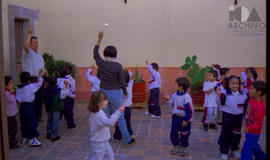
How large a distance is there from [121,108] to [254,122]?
1673mm

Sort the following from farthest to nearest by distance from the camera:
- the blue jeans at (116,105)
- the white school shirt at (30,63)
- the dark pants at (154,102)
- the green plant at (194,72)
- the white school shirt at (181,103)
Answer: the green plant at (194,72) → the dark pants at (154,102) → the white school shirt at (30,63) → the blue jeans at (116,105) → the white school shirt at (181,103)

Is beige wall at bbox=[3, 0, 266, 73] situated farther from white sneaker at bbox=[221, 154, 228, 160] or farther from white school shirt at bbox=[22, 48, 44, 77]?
white sneaker at bbox=[221, 154, 228, 160]

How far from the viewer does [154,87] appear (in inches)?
276

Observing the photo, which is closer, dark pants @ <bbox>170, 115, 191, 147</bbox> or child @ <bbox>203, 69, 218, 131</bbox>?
dark pants @ <bbox>170, 115, 191, 147</bbox>

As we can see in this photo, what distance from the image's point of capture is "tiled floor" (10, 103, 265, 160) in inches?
189

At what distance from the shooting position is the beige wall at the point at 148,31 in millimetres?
8156

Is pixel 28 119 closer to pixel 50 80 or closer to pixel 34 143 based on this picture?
pixel 34 143

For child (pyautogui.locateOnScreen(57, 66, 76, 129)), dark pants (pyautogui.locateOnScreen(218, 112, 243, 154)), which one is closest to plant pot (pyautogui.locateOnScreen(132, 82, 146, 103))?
child (pyautogui.locateOnScreen(57, 66, 76, 129))

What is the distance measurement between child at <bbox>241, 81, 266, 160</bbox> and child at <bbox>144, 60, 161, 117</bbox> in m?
3.23

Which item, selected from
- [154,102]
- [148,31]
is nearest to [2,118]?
[154,102]

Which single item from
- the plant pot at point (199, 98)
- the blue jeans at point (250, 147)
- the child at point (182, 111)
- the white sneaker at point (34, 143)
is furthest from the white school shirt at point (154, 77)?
the blue jeans at point (250, 147)

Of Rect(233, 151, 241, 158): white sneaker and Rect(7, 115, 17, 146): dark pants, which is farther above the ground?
Rect(7, 115, 17, 146): dark pants

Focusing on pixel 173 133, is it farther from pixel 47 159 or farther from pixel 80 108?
pixel 80 108

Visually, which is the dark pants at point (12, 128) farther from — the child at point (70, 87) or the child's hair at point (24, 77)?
the child at point (70, 87)
